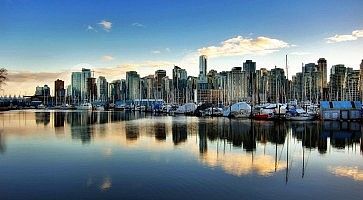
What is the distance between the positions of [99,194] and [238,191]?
31.2ft

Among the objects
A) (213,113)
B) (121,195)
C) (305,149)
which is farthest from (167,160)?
(213,113)

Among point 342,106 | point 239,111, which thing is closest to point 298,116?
point 342,106

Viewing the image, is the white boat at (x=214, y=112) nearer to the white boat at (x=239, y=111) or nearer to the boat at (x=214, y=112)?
the boat at (x=214, y=112)

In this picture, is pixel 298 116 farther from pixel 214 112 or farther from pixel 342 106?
pixel 214 112

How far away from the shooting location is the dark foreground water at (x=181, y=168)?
26359 millimetres

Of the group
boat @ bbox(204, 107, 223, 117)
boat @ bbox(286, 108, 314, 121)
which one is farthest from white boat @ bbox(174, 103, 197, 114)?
boat @ bbox(286, 108, 314, 121)

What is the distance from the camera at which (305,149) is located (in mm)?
47781

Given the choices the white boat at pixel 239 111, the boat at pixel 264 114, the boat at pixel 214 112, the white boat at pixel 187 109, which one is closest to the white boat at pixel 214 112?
the boat at pixel 214 112

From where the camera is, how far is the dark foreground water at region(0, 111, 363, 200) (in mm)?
26359

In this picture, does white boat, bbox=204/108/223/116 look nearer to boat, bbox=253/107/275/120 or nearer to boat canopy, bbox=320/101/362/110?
boat, bbox=253/107/275/120

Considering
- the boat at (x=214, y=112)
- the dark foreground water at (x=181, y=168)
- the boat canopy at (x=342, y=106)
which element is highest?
the boat canopy at (x=342, y=106)

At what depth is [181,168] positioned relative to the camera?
34.9 metres

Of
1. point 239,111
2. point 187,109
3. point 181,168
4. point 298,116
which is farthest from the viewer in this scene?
point 187,109

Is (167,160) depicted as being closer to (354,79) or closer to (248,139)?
(248,139)
